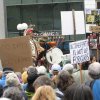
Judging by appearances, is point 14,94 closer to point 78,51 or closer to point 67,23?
point 78,51

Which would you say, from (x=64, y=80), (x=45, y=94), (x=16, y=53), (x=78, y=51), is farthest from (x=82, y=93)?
(x=16, y=53)

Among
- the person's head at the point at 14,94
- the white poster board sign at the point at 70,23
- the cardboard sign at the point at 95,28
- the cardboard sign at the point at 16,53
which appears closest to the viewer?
the person's head at the point at 14,94

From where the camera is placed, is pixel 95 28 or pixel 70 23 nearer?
pixel 70 23

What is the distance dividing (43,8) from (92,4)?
12.6m

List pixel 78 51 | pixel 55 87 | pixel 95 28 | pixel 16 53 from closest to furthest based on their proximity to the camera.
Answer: pixel 55 87 → pixel 78 51 → pixel 16 53 → pixel 95 28

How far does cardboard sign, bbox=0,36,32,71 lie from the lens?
13.0 meters

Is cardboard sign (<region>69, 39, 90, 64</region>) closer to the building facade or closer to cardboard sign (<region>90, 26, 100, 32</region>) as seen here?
cardboard sign (<region>90, 26, 100, 32</region>)

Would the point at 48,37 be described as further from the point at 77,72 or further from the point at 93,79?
the point at 93,79

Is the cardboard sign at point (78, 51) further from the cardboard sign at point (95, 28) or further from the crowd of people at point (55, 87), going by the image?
the cardboard sign at point (95, 28)

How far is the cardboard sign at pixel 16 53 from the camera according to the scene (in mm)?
12992

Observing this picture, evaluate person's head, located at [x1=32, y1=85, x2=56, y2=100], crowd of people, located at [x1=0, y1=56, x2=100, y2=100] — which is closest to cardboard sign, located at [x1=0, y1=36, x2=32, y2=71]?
crowd of people, located at [x1=0, y1=56, x2=100, y2=100]

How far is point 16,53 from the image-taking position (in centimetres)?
1331

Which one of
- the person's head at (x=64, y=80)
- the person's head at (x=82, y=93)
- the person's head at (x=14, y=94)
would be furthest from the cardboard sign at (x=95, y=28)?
the person's head at (x=82, y=93)

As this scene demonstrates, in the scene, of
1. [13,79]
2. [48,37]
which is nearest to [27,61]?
[13,79]
